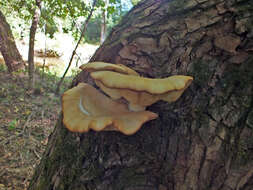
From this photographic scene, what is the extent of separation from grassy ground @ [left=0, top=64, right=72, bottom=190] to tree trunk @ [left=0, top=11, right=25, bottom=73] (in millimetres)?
466

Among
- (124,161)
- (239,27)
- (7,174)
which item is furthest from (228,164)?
(7,174)

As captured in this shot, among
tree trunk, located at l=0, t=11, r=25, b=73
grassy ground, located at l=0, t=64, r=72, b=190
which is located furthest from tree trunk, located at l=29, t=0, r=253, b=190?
tree trunk, located at l=0, t=11, r=25, b=73

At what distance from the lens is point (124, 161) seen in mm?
1376

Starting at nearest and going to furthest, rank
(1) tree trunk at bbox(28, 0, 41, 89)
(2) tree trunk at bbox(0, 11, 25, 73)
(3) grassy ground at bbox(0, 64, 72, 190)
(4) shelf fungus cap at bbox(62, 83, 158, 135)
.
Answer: (4) shelf fungus cap at bbox(62, 83, 158, 135) < (3) grassy ground at bbox(0, 64, 72, 190) < (1) tree trunk at bbox(28, 0, 41, 89) < (2) tree trunk at bbox(0, 11, 25, 73)

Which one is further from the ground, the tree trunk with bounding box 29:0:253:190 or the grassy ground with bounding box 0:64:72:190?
the tree trunk with bounding box 29:0:253:190

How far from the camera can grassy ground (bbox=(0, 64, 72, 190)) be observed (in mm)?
3473

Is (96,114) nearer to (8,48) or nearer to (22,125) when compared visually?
(22,125)

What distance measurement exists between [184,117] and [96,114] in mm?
644

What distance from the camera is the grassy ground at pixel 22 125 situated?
347 centimetres

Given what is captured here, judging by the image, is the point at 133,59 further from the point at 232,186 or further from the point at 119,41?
the point at 232,186

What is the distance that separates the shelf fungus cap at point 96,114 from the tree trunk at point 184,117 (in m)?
0.18

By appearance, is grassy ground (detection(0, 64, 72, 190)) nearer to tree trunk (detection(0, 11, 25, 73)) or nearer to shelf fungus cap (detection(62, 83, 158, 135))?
tree trunk (detection(0, 11, 25, 73))

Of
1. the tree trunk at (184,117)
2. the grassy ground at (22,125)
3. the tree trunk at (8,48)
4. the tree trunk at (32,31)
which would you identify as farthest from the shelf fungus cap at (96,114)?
the tree trunk at (8,48)

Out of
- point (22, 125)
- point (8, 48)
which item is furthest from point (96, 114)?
point (8, 48)
